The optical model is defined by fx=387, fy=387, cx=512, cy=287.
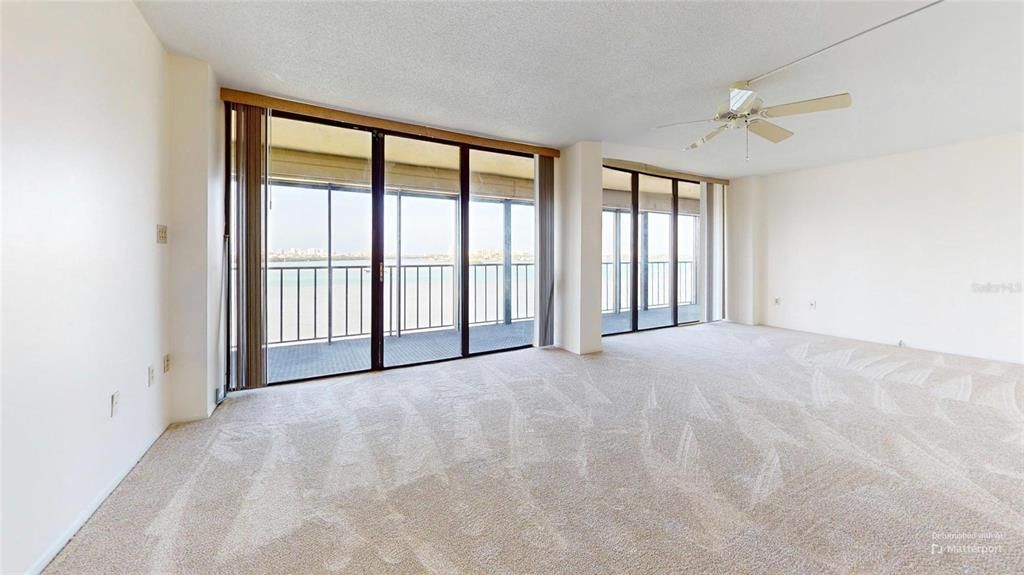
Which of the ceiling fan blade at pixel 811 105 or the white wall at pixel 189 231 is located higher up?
the ceiling fan blade at pixel 811 105

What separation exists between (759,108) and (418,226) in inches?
137

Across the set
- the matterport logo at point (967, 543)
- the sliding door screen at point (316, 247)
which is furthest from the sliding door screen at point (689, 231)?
the matterport logo at point (967, 543)

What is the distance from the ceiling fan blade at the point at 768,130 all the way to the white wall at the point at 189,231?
12.7ft

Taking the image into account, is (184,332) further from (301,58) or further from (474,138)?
(474,138)

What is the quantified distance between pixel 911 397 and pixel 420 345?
462cm

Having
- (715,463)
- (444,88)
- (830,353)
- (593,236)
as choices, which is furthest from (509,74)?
(830,353)

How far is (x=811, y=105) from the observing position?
2.47m

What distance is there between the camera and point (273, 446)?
227cm

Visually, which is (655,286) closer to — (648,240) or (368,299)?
(648,240)

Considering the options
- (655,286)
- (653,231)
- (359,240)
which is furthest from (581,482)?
(655,286)

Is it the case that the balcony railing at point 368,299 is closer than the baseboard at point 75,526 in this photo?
No

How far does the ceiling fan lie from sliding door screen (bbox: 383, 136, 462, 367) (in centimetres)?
265

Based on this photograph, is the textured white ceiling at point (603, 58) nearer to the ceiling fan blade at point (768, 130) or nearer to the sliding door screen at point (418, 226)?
the ceiling fan blade at point (768, 130)

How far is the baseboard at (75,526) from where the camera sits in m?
1.35
